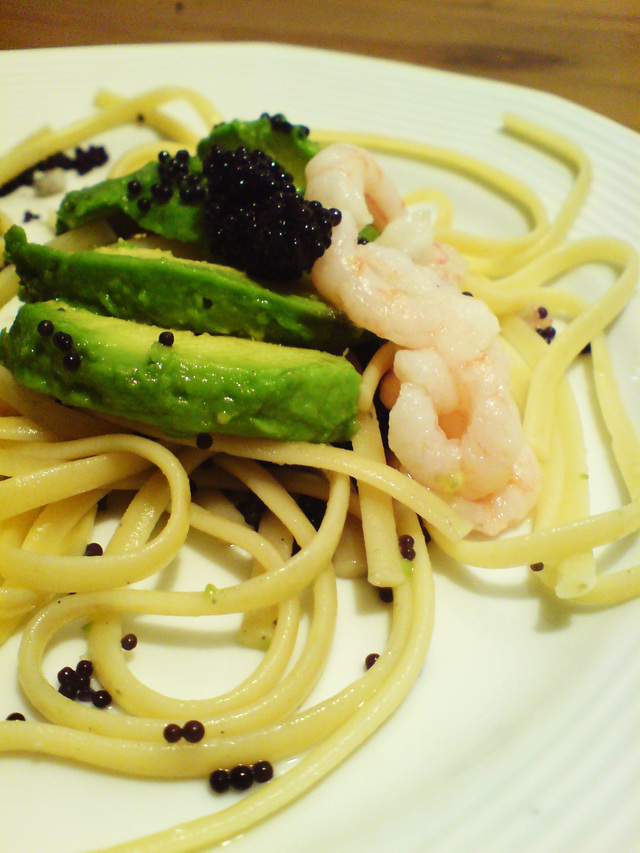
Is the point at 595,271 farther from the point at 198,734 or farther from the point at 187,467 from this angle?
the point at 198,734

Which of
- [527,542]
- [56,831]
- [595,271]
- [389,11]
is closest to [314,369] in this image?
[527,542]

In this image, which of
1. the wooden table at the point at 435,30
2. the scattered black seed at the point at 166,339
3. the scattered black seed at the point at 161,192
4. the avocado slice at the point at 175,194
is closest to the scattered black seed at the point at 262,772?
the scattered black seed at the point at 166,339

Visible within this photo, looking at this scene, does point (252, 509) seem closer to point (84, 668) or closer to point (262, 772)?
point (84, 668)

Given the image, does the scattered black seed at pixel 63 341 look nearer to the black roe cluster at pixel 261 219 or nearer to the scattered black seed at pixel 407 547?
the black roe cluster at pixel 261 219

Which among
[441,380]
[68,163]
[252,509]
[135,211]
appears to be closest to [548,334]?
[441,380]

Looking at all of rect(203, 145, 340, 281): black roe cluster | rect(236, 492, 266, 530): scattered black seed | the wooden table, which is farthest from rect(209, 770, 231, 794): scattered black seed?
the wooden table

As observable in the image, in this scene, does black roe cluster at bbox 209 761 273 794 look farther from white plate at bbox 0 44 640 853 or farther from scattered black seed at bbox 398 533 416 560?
scattered black seed at bbox 398 533 416 560
